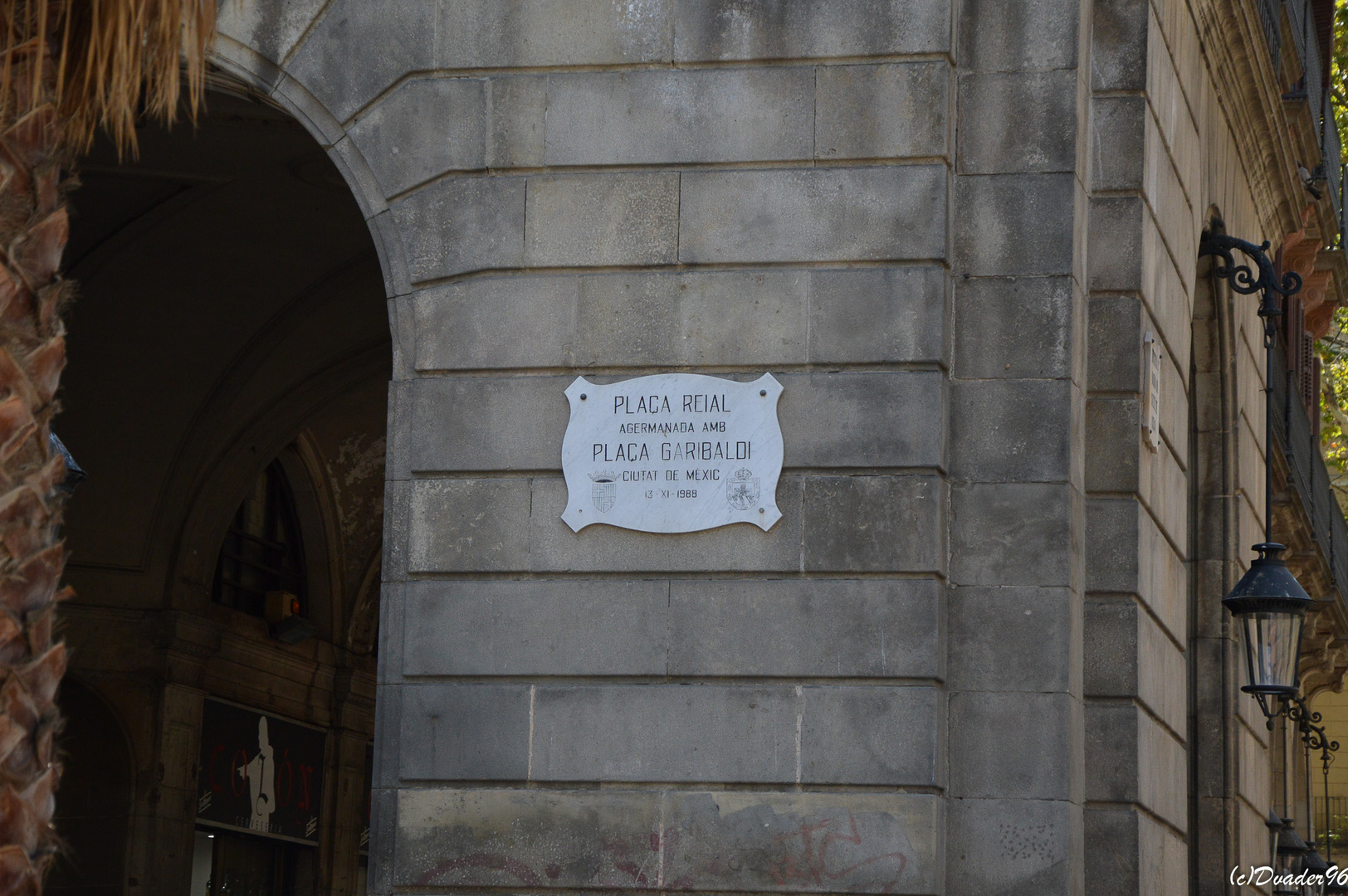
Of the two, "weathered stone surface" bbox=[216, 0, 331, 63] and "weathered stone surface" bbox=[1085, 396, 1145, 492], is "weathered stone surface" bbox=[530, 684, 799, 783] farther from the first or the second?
"weathered stone surface" bbox=[216, 0, 331, 63]

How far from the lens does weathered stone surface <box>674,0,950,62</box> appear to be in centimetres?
915

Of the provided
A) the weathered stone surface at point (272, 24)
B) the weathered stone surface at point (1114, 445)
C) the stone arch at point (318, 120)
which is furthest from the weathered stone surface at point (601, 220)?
the weathered stone surface at point (1114, 445)

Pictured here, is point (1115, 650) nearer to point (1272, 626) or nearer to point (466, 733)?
point (1272, 626)

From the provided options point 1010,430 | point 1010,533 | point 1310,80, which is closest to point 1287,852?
point 1310,80

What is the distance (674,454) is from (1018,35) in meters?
2.76

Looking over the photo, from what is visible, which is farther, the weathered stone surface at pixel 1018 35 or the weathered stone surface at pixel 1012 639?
the weathered stone surface at pixel 1018 35

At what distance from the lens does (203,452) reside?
1909cm

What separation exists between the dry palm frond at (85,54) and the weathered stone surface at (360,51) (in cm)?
361

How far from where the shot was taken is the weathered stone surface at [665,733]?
28.5 feet

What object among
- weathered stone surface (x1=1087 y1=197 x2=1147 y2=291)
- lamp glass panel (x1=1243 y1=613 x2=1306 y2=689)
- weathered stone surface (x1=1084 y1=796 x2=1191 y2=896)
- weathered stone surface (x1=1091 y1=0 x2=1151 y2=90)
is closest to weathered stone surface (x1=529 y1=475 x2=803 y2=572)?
weathered stone surface (x1=1084 y1=796 x2=1191 y2=896)

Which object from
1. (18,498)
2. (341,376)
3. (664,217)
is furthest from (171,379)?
(18,498)

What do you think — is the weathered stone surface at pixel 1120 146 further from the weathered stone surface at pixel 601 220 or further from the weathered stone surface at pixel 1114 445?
the weathered stone surface at pixel 601 220

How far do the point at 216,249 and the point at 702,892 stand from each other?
33.9ft

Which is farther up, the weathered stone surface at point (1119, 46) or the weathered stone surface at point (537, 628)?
the weathered stone surface at point (1119, 46)
